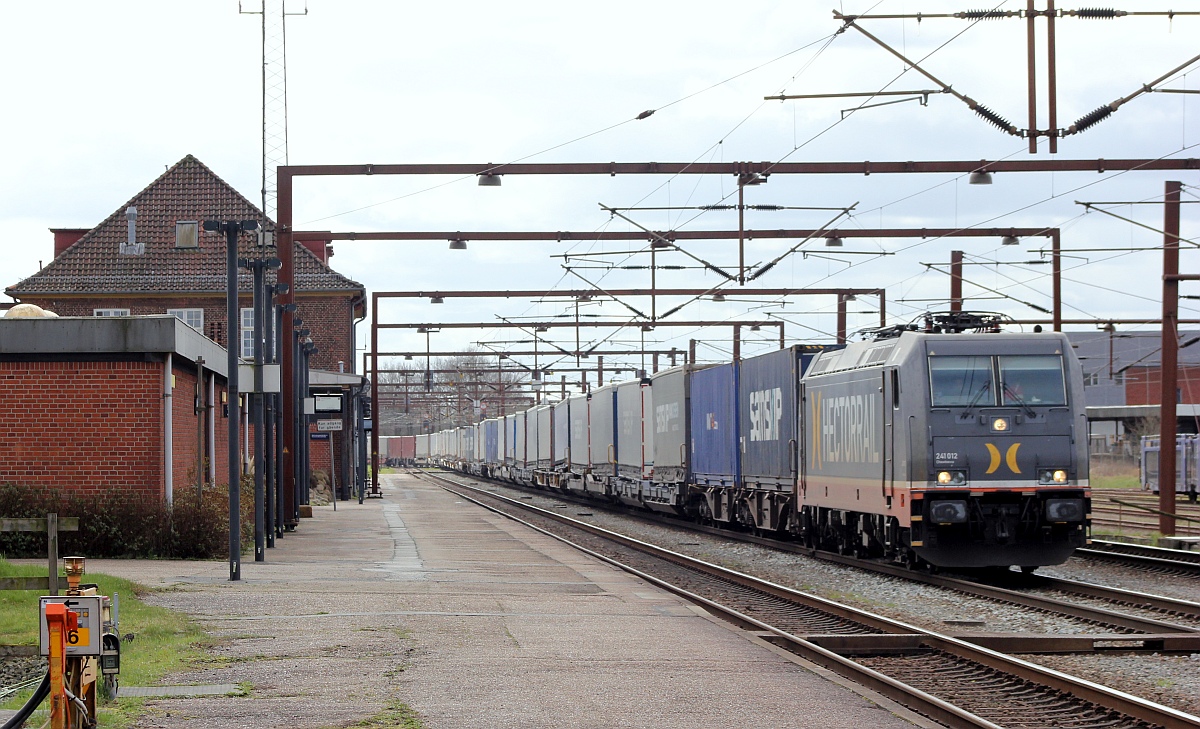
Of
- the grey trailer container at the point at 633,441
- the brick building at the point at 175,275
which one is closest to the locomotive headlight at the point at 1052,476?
the grey trailer container at the point at 633,441

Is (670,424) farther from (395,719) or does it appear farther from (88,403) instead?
(395,719)

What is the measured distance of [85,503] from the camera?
19516 mm

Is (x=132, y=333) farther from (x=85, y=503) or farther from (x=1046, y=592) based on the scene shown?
(x=1046, y=592)

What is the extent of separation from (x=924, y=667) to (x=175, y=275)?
42.8 m

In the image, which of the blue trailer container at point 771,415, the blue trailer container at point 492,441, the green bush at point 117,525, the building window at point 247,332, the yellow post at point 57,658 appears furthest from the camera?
the blue trailer container at point 492,441

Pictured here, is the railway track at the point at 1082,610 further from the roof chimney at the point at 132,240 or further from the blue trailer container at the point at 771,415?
the roof chimney at the point at 132,240

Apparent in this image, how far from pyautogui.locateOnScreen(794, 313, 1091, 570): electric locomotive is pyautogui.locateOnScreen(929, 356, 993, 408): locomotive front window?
12 mm

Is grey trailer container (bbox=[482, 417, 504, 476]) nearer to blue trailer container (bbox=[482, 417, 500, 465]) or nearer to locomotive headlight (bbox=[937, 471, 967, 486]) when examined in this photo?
blue trailer container (bbox=[482, 417, 500, 465])

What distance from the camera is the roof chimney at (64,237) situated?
175 feet

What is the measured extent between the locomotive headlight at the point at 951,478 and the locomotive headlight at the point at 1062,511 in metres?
1.04

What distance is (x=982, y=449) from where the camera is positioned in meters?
17.6

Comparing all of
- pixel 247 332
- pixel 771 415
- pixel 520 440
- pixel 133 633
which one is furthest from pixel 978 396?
pixel 520 440

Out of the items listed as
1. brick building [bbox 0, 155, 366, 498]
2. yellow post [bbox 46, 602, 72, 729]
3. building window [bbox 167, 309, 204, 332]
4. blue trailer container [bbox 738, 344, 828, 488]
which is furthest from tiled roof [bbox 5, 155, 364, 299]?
yellow post [bbox 46, 602, 72, 729]

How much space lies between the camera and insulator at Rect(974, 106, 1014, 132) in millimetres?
17078
